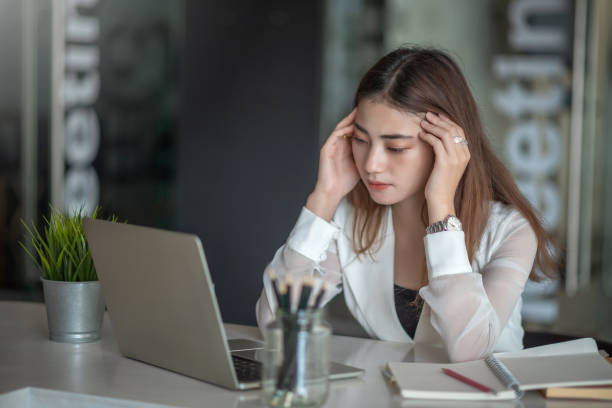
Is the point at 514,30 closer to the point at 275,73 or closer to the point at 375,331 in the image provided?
the point at 275,73

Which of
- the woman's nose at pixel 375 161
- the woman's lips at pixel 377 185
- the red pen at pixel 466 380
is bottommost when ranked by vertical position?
the red pen at pixel 466 380

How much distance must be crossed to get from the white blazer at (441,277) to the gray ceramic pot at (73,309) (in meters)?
0.45

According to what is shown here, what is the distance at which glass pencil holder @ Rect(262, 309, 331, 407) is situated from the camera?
1.08 metres

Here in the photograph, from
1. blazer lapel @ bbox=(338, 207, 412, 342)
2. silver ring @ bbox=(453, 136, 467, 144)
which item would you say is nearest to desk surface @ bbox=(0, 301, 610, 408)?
blazer lapel @ bbox=(338, 207, 412, 342)

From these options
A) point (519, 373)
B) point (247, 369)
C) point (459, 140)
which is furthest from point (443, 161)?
point (247, 369)

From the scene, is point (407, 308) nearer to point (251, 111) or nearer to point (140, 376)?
point (140, 376)

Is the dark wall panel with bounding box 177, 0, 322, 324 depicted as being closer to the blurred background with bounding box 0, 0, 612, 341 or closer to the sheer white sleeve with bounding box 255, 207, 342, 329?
the blurred background with bounding box 0, 0, 612, 341

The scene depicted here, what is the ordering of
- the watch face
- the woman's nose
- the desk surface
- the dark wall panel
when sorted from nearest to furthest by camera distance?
the desk surface, the watch face, the woman's nose, the dark wall panel

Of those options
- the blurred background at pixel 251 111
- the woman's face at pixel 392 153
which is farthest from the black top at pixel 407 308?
the blurred background at pixel 251 111

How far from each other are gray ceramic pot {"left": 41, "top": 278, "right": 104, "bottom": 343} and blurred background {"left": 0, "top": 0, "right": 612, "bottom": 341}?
7.12 feet

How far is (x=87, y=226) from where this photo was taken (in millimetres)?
1414

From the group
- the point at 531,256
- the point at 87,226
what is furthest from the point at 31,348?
the point at 531,256

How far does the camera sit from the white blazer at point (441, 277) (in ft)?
5.06

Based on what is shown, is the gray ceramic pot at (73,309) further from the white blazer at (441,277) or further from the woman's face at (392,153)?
the woman's face at (392,153)
